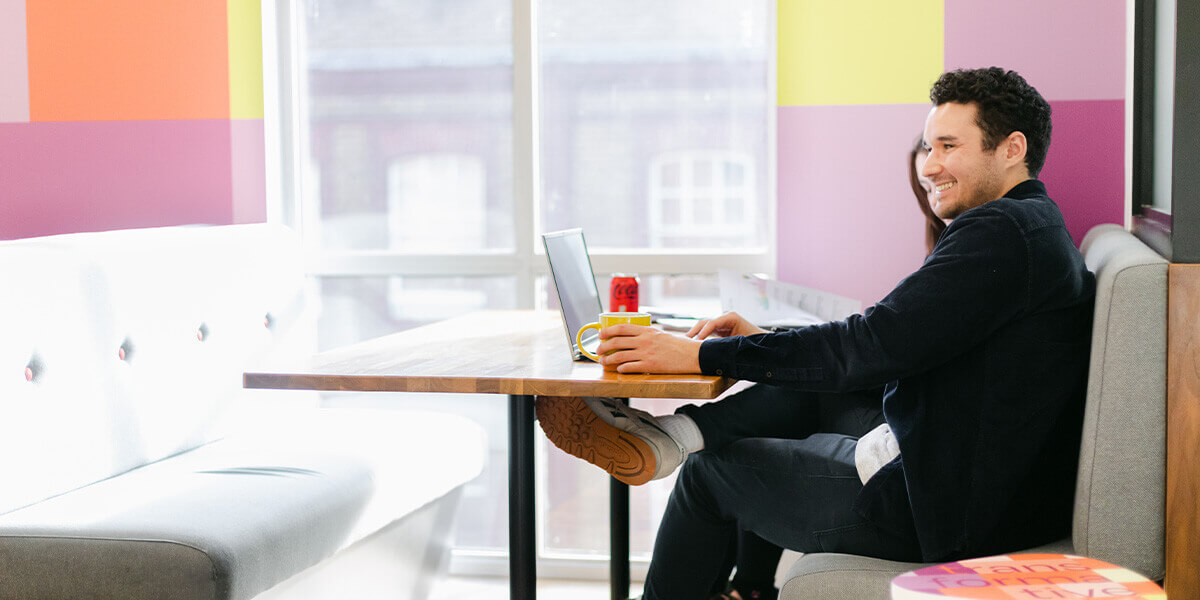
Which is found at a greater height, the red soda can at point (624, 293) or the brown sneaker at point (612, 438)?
the red soda can at point (624, 293)

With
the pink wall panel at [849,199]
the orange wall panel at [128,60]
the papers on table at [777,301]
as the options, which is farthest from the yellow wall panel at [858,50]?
the orange wall panel at [128,60]

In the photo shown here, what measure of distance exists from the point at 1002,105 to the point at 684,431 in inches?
31.1

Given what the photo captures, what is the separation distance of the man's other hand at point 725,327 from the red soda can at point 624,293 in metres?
0.14

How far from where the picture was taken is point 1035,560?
4.62 feet

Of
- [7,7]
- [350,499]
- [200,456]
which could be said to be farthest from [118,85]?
[350,499]

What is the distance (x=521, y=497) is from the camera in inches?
78.5

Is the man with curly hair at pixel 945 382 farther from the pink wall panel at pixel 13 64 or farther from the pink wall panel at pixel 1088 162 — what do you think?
the pink wall panel at pixel 13 64

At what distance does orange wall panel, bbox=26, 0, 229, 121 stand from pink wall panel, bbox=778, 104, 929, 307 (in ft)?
5.41

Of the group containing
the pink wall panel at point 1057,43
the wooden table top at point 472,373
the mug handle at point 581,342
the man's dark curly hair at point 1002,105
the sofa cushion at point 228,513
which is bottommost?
the sofa cushion at point 228,513

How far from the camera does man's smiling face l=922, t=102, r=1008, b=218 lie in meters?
1.90

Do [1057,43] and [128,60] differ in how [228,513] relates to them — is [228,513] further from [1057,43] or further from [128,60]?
[1057,43]

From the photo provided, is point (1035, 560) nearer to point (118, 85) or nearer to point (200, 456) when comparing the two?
point (200, 456)

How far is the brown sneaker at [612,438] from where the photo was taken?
6.30 ft

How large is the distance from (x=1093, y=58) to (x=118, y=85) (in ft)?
8.69
